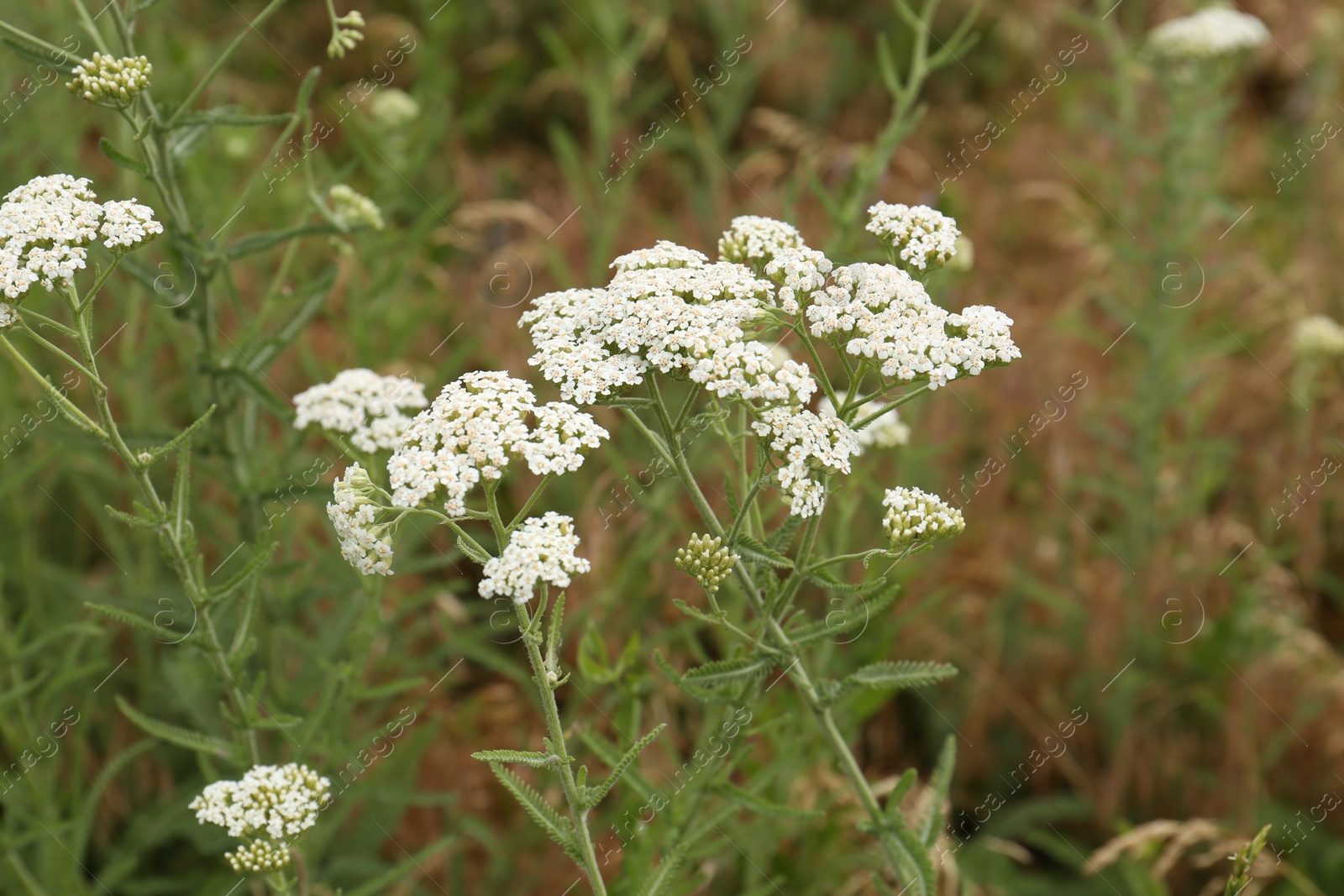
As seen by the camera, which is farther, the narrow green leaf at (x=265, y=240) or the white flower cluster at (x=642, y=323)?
the narrow green leaf at (x=265, y=240)

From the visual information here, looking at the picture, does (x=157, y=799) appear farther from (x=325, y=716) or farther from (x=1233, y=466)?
(x=1233, y=466)

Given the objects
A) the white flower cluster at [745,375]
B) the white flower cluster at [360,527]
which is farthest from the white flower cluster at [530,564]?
the white flower cluster at [745,375]

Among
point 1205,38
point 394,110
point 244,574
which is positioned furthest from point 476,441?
point 1205,38

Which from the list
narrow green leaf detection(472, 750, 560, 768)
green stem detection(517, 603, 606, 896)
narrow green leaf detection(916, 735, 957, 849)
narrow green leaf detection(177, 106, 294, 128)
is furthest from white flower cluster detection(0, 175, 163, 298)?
narrow green leaf detection(916, 735, 957, 849)

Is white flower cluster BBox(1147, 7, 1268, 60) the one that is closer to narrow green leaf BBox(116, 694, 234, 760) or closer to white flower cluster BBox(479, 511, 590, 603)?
white flower cluster BBox(479, 511, 590, 603)

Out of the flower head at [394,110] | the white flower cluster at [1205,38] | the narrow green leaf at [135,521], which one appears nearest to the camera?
the narrow green leaf at [135,521]

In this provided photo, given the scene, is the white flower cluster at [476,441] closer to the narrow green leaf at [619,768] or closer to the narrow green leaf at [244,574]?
the narrow green leaf at [244,574]

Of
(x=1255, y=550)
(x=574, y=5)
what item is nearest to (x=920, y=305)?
(x=1255, y=550)
